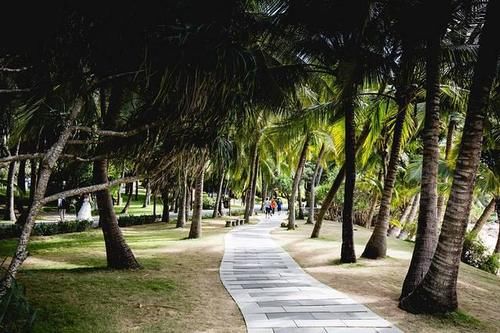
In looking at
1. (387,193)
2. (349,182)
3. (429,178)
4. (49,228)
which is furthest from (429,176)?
(49,228)

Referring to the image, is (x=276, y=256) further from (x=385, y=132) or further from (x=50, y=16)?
(x=50, y=16)

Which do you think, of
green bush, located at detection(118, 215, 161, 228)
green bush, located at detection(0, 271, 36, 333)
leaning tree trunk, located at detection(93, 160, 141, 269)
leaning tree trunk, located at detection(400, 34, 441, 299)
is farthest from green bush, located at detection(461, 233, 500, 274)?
green bush, located at detection(118, 215, 161, 228)

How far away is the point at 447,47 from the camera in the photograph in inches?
326

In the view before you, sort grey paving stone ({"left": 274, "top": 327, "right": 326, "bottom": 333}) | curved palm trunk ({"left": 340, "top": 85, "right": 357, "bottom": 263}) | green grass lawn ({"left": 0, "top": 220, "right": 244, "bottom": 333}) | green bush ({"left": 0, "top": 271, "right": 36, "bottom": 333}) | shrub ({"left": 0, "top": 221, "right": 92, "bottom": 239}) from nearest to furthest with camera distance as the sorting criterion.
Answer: green bush ({"left": 0, "top": 271, "right": 36, "bottom": 333}) → grey paving stone ({"left": 274, "top": 327, "right": 326, "bottom": 333}) → green grass lawn ({"left": 0, "top": 220, "right": 244, "bottom": 333}) → curved palm trunk ({"left": 340, "top": 85, "right": 357, "bottom": 263}) → shrub ({"left": 0, "top": 221, "right": 92, "bottom": 239})

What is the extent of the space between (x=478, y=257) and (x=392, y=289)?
9.91 m

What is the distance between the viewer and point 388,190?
11.4 m

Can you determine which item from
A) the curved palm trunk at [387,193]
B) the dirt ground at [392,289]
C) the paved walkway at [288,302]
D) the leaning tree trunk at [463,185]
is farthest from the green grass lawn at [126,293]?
the curved palm trunk at [387,193]

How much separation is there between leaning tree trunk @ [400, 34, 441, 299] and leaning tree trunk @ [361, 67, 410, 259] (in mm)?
3095

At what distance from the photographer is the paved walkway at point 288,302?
5520 millimetres

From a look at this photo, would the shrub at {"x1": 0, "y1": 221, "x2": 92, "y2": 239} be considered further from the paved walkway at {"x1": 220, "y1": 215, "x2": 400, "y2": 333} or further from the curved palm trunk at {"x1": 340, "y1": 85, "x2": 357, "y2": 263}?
the curved palm trunk at {"x1": 340, "y1": 85, "x2": 357, "y2": 263}

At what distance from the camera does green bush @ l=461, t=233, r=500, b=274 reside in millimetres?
15090

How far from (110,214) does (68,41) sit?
4.86 metres

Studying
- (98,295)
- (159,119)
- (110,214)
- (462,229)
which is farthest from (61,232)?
(462,229)

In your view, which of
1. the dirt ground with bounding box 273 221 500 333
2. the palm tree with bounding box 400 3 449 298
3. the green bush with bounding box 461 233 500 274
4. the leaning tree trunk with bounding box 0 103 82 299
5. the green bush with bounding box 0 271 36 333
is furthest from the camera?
the green bush with bounding box 461 233 500 274
